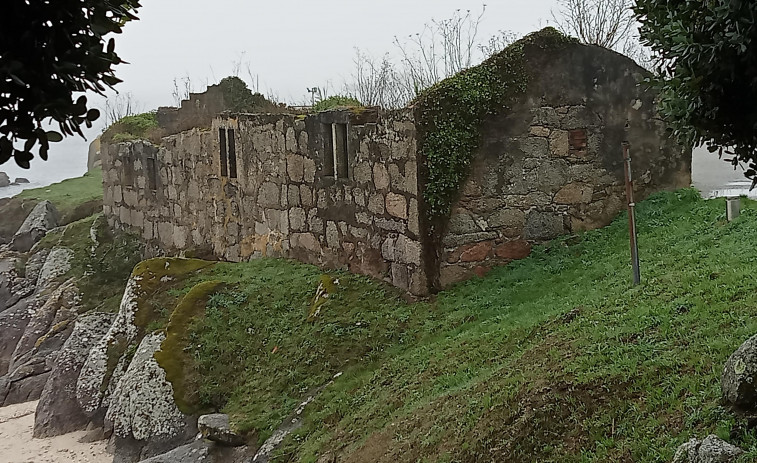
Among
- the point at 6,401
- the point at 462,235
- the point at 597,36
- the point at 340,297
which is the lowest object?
the point at 6,401

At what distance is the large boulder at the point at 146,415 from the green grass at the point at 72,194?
1276 cm

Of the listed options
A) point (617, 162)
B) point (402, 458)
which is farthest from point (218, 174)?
point (402, 458)

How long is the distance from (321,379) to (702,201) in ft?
13.8

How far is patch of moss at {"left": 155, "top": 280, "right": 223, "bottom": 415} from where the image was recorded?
7.01 metres

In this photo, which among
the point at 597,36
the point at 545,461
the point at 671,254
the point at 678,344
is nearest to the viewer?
the point at 545,461

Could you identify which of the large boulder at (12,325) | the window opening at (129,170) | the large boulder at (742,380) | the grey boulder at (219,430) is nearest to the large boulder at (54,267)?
the large boulder at (12,325)

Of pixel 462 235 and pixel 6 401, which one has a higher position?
pixel 462 235

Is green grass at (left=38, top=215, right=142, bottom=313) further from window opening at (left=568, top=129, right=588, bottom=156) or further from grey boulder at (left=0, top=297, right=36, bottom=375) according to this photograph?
window opening at (left=568, top=129, right=588, bottom=156)

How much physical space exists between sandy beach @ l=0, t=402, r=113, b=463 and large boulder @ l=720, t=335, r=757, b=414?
592 cm

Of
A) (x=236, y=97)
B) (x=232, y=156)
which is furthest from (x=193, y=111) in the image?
(x=232, y=156)

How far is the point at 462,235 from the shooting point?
24.6ft

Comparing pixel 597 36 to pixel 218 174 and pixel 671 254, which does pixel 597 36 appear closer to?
pixel 218 174

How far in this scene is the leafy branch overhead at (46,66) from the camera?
2.29 meters

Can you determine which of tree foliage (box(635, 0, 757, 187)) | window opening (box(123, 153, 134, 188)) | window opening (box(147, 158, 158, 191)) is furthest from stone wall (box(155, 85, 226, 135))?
tree foliage (box(635, 0, 757, 187))
